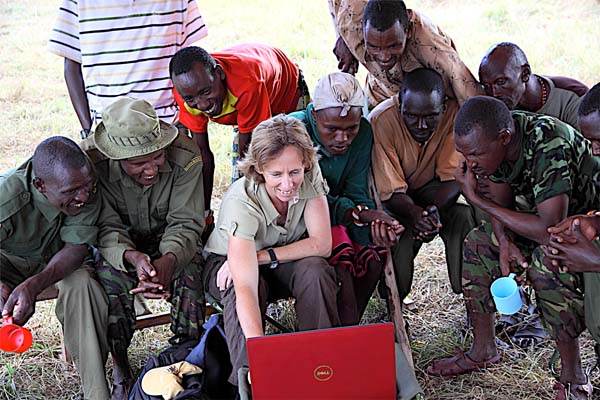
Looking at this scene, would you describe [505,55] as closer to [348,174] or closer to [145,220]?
[348,174]

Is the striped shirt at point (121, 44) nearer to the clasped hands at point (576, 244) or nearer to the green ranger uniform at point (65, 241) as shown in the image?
the green ranger uniform at point (65, 241)

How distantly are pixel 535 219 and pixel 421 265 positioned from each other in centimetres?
149

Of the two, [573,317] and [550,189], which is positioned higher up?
[550,189]

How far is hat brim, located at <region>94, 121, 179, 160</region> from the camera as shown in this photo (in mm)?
2955

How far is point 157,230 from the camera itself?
3256 mm

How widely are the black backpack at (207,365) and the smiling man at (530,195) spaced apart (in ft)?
3.75

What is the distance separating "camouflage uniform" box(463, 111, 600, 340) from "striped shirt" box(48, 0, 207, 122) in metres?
1.84

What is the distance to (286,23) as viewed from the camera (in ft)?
27.1

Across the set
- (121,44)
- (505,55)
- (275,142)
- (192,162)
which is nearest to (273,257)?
(275,142)

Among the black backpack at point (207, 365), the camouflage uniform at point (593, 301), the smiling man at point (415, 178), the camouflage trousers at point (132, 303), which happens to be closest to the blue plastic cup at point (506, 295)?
the camouflage uniform at point (593, 301)

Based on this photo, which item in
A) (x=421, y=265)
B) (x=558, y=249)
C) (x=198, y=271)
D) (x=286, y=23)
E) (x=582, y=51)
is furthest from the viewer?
(x=286, y=23)

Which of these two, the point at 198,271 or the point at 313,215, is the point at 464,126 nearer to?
the point at 313,215

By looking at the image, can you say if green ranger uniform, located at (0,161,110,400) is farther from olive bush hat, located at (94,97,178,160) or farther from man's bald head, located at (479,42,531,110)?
man's bald head, located at (479,42,531,110)

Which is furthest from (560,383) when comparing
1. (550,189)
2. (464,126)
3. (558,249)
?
(464,126)
